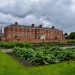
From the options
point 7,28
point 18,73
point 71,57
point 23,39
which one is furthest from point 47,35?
point 18,73

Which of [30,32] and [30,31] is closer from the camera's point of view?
[30,31]

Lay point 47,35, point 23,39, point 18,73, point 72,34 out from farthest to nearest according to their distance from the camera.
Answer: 1. point 72,34
2. point 47,35
3. point 23,39
4. point 18,73

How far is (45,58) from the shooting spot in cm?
1423

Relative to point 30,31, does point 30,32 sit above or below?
below

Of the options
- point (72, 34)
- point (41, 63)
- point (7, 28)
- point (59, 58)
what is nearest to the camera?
point (41, 63)

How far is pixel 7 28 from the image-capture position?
75.3m

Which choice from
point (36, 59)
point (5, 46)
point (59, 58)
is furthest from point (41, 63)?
point (5, 46)

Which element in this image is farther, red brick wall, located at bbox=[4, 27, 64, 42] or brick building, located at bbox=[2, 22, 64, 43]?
brick building, located at bbox=[2, 22, 64, 43]

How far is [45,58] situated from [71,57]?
3074 millimetres

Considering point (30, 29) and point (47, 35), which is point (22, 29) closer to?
point (30, 29)

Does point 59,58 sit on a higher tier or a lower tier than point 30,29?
lower

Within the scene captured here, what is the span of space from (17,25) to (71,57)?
201ft

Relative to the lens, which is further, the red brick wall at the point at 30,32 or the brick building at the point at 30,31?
the brick building at the point at 30,31

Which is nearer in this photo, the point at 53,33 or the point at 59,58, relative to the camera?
the point at 59,58
